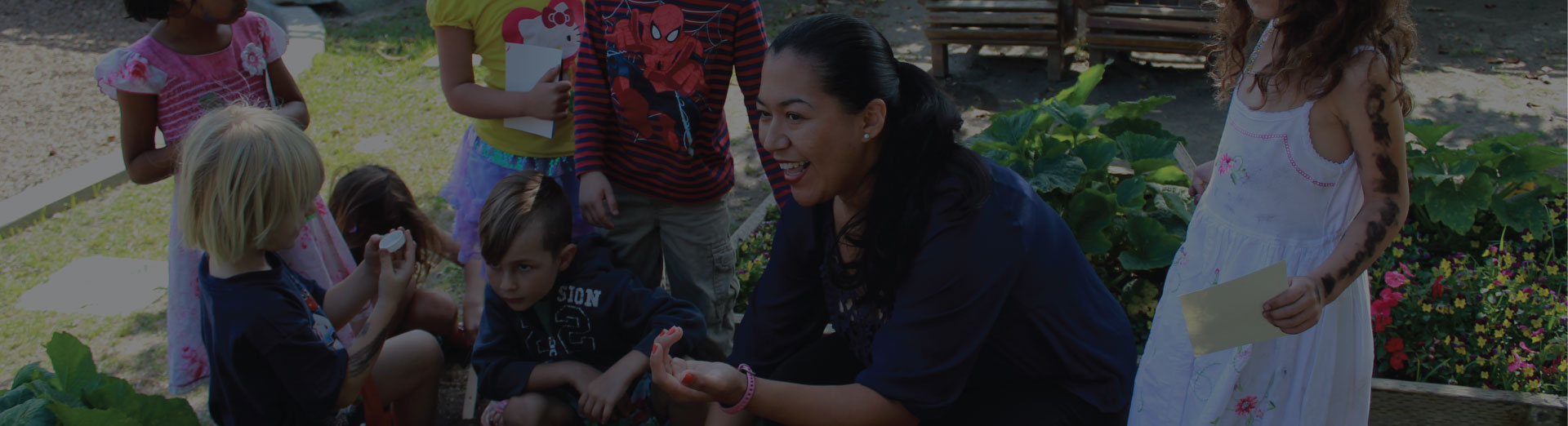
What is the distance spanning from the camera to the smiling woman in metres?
1.92

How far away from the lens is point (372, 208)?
3.31 meters

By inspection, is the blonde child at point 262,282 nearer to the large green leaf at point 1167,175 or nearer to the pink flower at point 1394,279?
the large green leaf at point 1167,175

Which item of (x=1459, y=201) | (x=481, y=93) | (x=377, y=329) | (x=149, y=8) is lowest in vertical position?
(x=1459, y=201)

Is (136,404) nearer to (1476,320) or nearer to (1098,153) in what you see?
(1098,153)

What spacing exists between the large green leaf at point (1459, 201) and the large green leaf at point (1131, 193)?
0.89 metres

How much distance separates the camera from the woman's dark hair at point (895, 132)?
1.90 m

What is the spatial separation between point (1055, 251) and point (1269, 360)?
0.55 meters

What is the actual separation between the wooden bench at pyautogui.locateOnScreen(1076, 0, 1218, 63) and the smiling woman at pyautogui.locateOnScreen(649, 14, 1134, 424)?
4371 millimetres

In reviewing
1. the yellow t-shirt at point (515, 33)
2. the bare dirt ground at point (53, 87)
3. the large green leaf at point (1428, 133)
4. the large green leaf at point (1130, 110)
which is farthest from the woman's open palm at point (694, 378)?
the bare dirt ground at point (53, 87)

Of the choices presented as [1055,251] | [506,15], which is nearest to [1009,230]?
[1055,251]

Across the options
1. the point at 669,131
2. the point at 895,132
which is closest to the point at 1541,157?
the point at 895,132

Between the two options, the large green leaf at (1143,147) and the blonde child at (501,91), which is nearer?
the blonde child at (501,91)

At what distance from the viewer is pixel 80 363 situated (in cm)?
248

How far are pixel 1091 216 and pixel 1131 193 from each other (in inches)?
7.1
